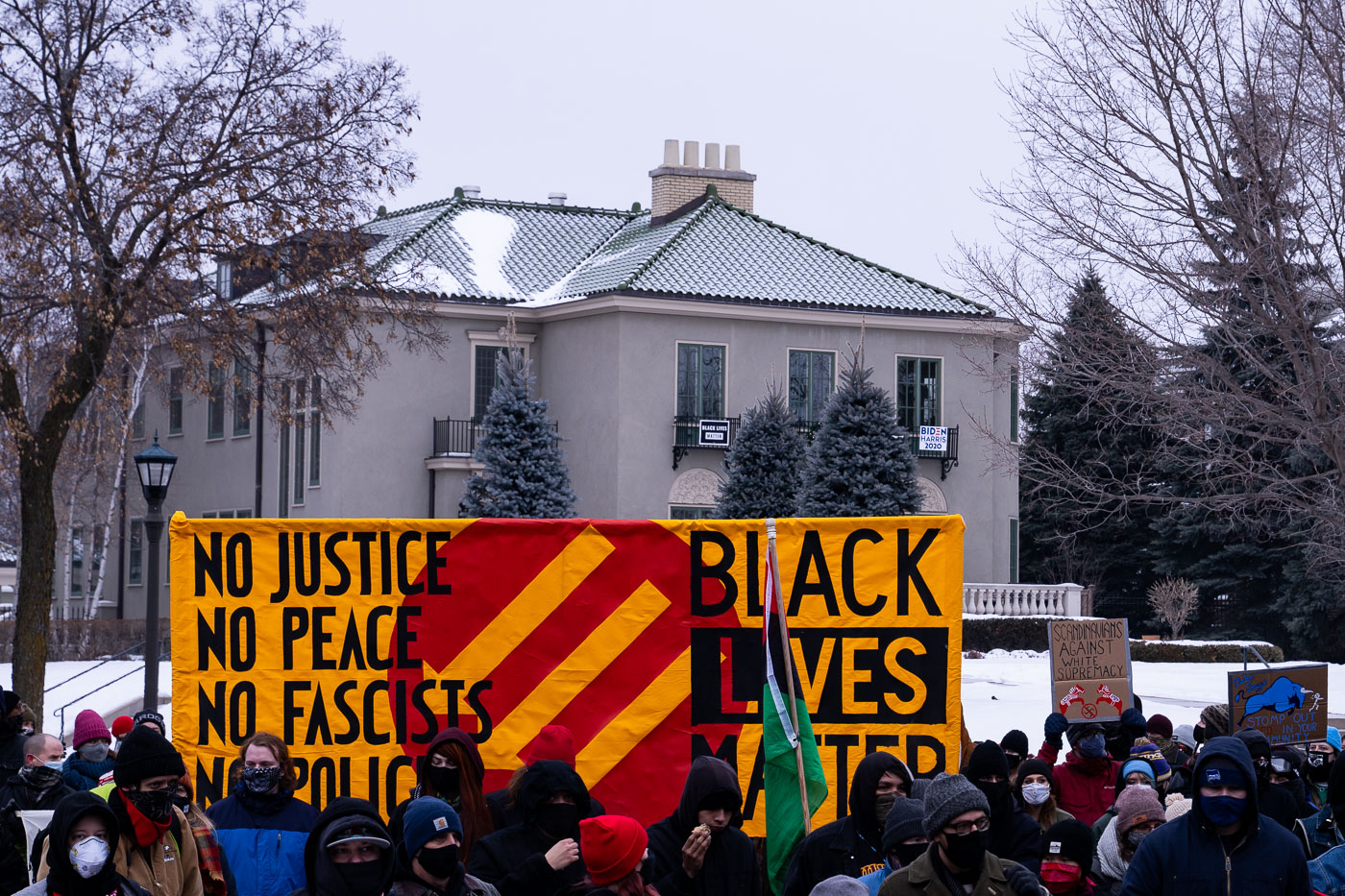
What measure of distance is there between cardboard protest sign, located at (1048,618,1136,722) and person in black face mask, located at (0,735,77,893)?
6864 millimetres

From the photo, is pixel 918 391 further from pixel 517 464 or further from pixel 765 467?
pixel 517 464

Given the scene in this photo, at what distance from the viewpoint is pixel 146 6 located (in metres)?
22.7

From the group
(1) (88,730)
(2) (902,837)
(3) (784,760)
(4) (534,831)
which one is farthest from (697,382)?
(2) (902,837)

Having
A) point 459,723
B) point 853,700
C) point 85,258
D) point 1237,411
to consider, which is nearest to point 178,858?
point 459,723

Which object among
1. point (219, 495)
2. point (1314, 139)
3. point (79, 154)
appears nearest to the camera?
point (1314, 139)

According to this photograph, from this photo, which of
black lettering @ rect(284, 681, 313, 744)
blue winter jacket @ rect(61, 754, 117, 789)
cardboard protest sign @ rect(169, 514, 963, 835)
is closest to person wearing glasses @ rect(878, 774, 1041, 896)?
cardboard protest sign @ rect(169, 514, 963, 835)

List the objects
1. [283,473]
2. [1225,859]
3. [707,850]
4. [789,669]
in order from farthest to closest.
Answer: [283,473] → [789,669] → [707,850] → [1225,859]

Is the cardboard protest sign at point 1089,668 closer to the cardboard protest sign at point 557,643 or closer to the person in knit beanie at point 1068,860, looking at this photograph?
the cardboard protest sign at point 557,643

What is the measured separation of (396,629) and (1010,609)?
32.0 meters

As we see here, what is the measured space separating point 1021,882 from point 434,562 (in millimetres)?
4413

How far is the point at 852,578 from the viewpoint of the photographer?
32.1 feet

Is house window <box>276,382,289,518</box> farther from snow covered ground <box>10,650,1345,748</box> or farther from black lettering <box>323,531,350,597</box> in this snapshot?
black lettering <box>323,531,350,597</box>

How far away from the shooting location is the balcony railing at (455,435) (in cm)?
4259

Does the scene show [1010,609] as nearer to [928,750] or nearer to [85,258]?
[85,258]
